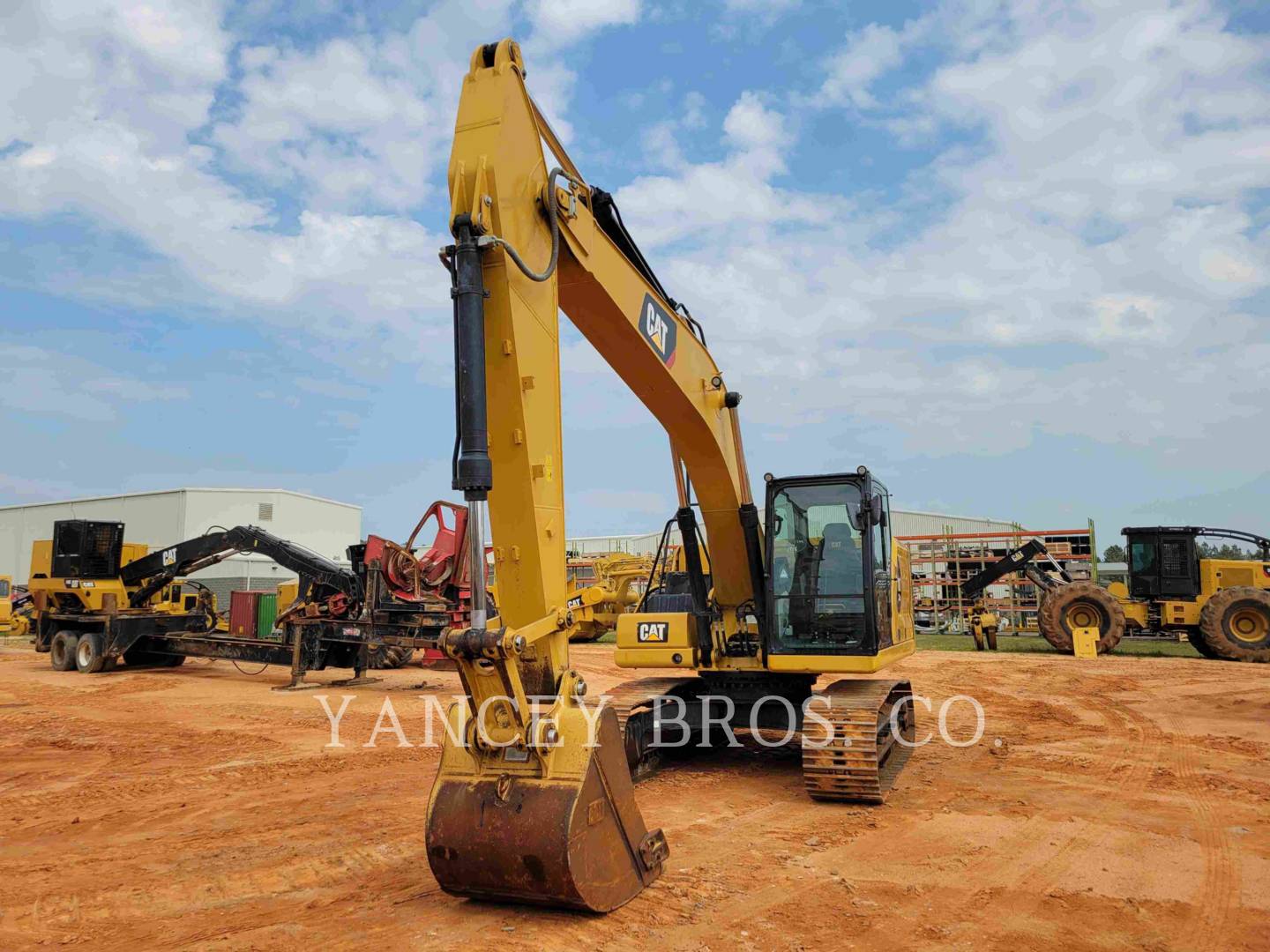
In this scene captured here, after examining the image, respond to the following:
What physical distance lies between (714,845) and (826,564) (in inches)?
110

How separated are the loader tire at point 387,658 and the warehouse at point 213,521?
19.9m

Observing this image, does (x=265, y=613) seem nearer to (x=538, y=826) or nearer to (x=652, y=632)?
(x=652, y=632)

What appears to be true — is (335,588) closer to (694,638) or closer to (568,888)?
(694,638)

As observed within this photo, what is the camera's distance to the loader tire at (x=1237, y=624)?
1731 cm

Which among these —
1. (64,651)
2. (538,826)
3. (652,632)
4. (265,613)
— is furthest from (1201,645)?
(64,651)

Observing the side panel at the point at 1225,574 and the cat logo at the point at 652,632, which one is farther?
the side panel at the point at 1225,574

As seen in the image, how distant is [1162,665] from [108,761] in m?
16.0

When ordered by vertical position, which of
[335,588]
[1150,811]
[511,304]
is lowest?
[1150,811]

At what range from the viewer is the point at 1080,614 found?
62.2 ft

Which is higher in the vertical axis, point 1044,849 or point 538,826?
point 538,826

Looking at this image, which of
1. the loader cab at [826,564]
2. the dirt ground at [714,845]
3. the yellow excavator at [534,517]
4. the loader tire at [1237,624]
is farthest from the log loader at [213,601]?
the loader tire at [1237,624]

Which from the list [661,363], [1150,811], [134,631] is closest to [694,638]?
[661,363]

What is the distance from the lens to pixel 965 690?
13.7m

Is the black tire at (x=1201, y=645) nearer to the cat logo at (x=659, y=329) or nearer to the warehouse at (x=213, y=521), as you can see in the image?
the cat logo at (x=659, y=329)
